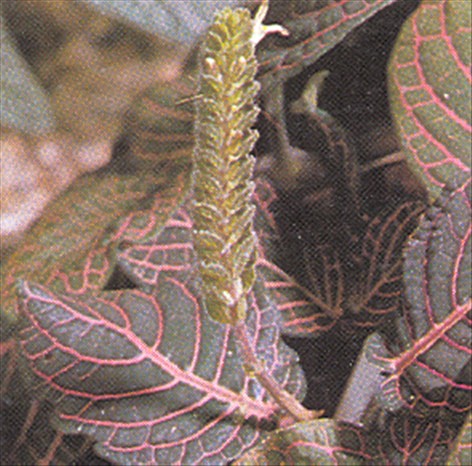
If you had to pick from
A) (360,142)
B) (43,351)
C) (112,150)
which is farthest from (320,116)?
(43,351)

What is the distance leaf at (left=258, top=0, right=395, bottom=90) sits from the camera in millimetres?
582

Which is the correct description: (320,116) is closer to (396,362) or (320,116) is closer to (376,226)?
(376,226)

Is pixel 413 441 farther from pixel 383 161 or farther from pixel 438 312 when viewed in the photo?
pixel 383 161

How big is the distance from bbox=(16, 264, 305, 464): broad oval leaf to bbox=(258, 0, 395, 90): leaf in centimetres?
17

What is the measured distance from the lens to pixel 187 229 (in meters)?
0.64

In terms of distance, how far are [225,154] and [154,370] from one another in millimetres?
240

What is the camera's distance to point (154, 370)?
1.90 ft

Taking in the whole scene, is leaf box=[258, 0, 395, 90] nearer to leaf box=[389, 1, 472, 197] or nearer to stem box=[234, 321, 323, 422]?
leaf box=[389, 1, 472, 197]

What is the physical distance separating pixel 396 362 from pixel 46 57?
1.19 ft

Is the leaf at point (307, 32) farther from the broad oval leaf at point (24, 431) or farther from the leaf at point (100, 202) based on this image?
the broad oval leaf at point (24, 431)

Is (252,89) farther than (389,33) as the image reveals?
No

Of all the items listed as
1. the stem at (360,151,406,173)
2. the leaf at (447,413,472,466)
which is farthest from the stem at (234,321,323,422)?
the stem at (360,151,406,173)

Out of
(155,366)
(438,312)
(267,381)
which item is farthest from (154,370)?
(438,312)

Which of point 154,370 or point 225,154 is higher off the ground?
point 225,154
